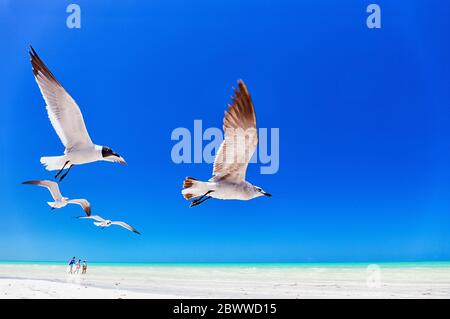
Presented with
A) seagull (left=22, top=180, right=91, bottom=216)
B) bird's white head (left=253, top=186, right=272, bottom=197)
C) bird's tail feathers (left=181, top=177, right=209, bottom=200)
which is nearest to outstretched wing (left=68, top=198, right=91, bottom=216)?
seagull (left=22, top=180, right=91, bottom=216)

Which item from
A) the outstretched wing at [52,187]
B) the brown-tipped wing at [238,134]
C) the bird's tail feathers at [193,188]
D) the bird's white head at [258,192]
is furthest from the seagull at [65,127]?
the bird's white head at [258,192]

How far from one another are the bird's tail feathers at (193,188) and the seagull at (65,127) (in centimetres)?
72

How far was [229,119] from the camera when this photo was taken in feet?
8.57

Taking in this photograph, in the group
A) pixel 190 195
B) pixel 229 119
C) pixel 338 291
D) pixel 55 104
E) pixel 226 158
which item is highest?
pixel 55 104

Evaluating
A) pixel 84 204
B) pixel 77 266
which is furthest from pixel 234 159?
pixel 77 266

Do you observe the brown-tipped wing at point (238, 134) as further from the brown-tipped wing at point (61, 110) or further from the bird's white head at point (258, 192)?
the brown-tipped wing at point (61, 110)

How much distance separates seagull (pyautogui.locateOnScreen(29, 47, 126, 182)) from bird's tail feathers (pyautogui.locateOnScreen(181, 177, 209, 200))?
0.72 m

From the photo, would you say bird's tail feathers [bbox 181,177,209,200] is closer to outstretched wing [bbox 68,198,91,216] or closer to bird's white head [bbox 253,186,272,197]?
bird's white head [bbox 253,186,272,197]

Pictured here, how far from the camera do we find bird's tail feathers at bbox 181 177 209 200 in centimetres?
270

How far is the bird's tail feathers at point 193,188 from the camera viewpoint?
270 cm

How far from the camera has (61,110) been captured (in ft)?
10.0
